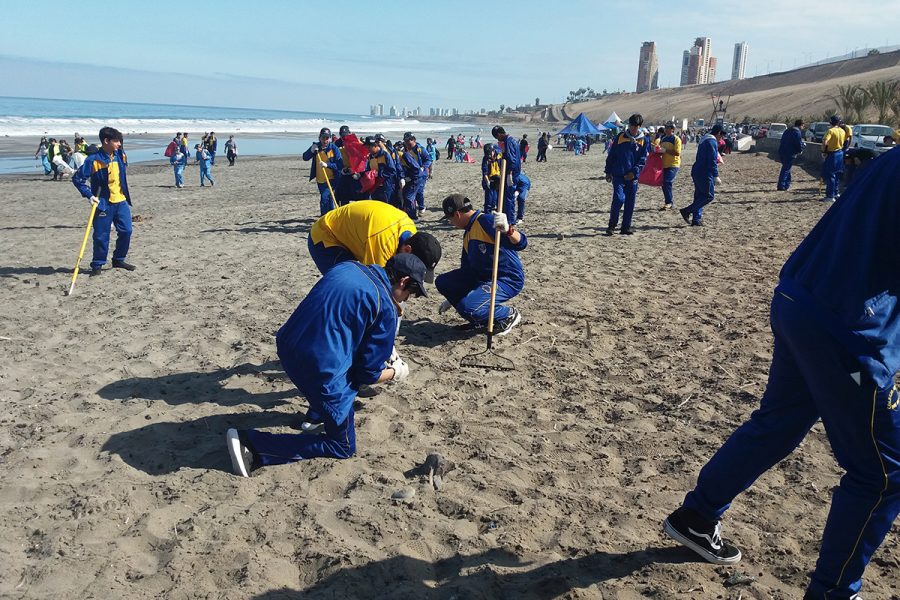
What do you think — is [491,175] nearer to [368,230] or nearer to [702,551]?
[368,230]

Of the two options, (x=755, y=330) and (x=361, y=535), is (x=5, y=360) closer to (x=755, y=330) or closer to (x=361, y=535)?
(x=361, y=535)

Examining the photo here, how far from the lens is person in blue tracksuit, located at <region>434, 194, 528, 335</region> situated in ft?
19.2

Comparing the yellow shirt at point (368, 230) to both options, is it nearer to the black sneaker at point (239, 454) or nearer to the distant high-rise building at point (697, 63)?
the black sneaker at point (239, 454)

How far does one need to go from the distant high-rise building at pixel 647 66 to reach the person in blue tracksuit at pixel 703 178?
19677 centimetres

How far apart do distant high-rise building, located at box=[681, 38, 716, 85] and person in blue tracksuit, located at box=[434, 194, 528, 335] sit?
198907 mm

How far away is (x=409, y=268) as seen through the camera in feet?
11.4

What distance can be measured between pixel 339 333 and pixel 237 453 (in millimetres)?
936

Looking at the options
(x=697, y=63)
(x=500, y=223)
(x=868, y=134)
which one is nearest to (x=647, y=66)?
(x=697, y=63)

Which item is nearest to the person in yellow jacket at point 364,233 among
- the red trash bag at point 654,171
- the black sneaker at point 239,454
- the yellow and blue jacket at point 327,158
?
the black sneaker at point 239,454

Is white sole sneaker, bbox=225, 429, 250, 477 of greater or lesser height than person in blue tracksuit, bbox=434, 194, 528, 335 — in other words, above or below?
below

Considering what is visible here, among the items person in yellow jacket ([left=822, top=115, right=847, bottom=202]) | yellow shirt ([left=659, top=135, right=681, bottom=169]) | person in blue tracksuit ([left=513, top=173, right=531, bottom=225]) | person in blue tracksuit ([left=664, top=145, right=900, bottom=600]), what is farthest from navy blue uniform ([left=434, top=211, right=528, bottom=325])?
person in yellow jacket ([left=822, top=115, right=847, bottom=202])

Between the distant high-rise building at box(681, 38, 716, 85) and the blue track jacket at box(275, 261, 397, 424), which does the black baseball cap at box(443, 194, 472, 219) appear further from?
the distant high-rise building at box(681, 38, 716, 85)

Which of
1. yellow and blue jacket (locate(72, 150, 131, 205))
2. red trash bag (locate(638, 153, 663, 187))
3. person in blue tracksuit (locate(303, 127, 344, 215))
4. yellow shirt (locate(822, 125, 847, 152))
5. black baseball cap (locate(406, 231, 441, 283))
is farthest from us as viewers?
yellow shirt (locate(822, 125, 847, 152))

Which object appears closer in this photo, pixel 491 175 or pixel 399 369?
pixel 399 369
